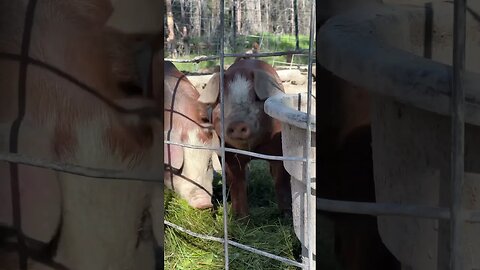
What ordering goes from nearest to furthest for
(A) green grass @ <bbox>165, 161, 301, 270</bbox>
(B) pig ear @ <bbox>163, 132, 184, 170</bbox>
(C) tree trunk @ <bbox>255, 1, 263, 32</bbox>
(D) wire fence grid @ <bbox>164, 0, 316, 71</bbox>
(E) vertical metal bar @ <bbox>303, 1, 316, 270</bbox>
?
(E) vertical metal bar @ <bbox>303, 1, 316, 270</bbox>, (A) green grass @ <bbox>165, 161, 301, 270</bbox>, (B) pig ear @ <bbox>163, 132, 184, 170</bbox>, (D) wire fence grid @ <bbox>164, 0, 316, 71</bbox>, (C) tree trunk @ <bbox>255, 1, 263, 32</bbox>

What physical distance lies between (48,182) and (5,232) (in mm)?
45

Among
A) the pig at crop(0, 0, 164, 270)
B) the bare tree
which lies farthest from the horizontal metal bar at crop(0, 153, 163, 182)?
the bare tree

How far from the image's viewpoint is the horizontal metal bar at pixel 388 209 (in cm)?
35

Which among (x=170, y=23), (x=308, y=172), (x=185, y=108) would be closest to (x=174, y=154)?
(x=185, y=108)

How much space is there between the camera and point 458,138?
0.34 m

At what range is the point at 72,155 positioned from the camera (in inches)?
18.4

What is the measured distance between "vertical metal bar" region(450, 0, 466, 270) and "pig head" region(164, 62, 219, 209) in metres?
1.97

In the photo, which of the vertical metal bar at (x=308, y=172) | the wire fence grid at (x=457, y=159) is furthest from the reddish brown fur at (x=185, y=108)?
the wire fence grid at (x=457, y=159)

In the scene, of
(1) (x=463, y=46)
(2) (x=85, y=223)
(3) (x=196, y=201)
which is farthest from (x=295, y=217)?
(1) (x=463, y=46)

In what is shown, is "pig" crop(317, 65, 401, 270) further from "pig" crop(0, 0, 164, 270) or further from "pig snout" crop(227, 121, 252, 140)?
"pig snout" crop(227, 121, 252, 140)

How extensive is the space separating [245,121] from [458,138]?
189 cm

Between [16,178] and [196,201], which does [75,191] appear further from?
[196,201]

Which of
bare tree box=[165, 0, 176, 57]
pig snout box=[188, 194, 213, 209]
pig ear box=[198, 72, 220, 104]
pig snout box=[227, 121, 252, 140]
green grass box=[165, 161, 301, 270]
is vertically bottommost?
green grass box=[165, 161, 301, 270]

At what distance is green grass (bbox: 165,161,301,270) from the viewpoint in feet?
6.57
